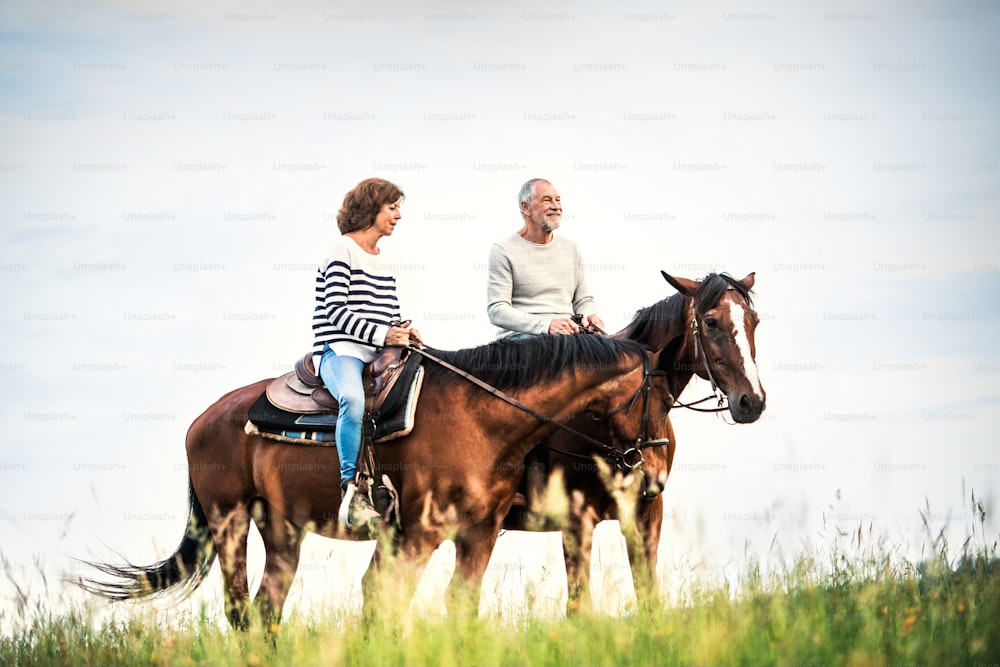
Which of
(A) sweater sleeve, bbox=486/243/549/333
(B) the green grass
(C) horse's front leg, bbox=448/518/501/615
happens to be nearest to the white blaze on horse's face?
(B) the green grass

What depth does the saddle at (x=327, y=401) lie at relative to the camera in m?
8.30

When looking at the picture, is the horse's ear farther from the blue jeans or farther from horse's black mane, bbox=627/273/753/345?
the blue jeans

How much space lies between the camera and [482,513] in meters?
8.02

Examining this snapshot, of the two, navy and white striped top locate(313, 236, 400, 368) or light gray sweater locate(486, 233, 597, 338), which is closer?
navy and white striped top locate(313, 236, 400, 368)

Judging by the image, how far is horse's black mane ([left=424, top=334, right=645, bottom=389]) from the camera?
7961mm

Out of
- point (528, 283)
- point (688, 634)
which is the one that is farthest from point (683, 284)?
point (688, 634)

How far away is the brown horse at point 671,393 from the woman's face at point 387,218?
204 centimetres

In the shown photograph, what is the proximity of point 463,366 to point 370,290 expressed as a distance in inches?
Answer: 33.5

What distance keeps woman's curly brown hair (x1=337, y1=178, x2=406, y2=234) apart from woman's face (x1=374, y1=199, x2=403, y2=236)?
0.02 meters

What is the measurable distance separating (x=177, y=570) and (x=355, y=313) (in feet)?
9.91

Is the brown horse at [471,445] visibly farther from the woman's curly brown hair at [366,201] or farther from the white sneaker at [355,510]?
the woman's curly brown hair at [366,201]

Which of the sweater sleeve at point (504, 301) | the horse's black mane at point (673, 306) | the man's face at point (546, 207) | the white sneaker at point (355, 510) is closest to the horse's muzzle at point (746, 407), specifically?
the horse's black mane at point (673, 306)

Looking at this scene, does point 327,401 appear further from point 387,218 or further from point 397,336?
point 387,218

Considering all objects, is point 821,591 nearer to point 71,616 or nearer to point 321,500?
point 321,500
